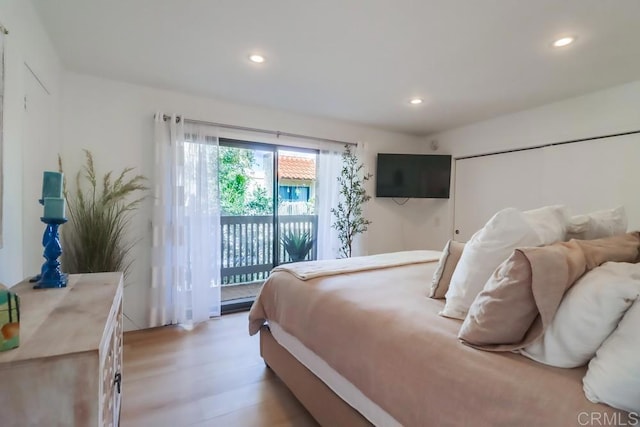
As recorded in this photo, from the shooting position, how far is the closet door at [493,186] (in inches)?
130

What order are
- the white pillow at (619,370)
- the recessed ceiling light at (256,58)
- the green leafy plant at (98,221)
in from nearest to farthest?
the white pillow at (619,370), the recessed ceiling light at (256,58), the green leafy plant at (98,221)

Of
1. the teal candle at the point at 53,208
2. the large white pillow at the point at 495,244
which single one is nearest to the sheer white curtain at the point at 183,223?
the teal candle at the point at 53,208

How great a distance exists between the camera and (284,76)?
256cm

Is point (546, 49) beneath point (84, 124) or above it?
above

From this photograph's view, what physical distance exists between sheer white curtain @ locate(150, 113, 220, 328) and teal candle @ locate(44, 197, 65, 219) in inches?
62.2

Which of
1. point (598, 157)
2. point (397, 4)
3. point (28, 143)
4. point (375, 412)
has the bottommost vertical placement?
point (375, 412)

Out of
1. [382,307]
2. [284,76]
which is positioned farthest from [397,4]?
[382,307]

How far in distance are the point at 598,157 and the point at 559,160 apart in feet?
1.03

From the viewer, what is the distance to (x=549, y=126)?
312 centimetres

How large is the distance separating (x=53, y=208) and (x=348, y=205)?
3.10 m

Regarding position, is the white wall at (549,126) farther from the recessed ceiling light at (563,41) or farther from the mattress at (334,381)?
the mattress at (334,381)

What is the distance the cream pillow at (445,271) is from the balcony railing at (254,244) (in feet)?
8.02

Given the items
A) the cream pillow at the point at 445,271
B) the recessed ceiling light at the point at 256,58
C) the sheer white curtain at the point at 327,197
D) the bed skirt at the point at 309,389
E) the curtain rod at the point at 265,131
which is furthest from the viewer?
the sheer white curtain at the point at 327,197

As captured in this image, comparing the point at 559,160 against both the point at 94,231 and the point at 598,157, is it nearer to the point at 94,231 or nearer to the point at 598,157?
the point at 598,157
